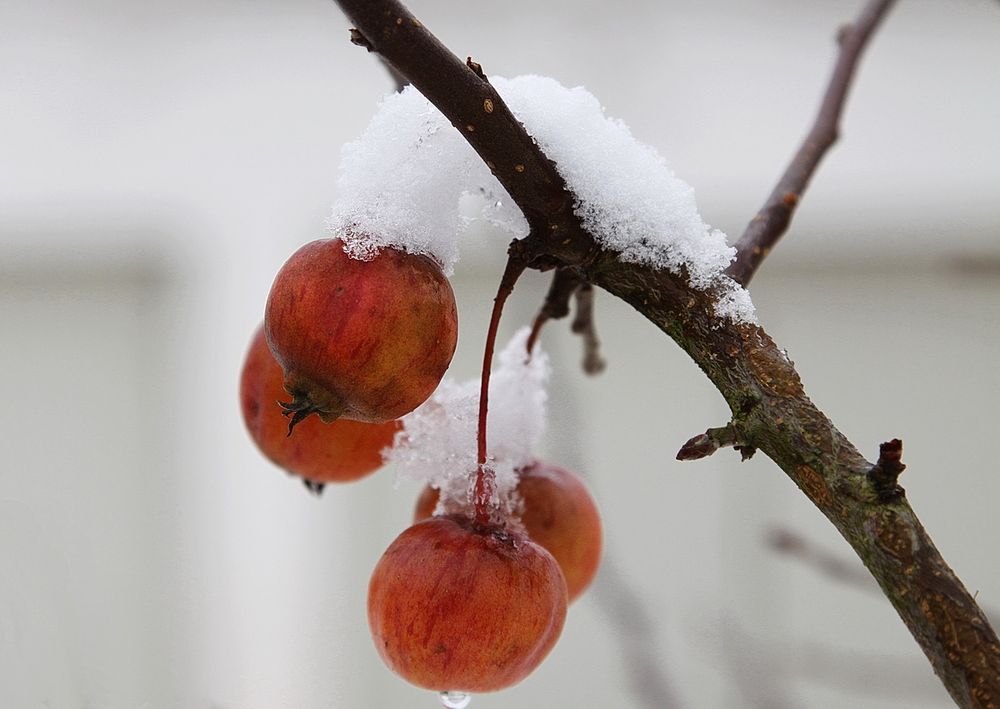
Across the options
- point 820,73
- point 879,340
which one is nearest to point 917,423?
point 879,340

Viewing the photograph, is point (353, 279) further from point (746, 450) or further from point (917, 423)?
point (917, 423)

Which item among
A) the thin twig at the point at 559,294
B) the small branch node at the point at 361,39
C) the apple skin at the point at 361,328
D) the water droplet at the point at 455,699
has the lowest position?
the water droplet at the point at 455,699

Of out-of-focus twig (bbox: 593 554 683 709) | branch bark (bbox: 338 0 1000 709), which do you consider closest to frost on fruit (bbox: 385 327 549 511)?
branch bark (bbox: 338 0 1000 709)

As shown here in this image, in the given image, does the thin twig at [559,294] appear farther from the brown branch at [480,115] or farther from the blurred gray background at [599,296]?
the blurred gray background at [599,296]

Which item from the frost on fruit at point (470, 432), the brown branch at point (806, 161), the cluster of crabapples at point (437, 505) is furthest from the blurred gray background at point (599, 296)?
the cluster of crabapples at point (437, 505)

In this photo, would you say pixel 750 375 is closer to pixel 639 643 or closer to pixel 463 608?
pixel 463 608

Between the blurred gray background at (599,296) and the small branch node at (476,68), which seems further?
the blurred gray background at (599,296)
